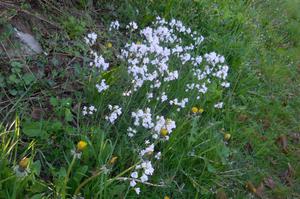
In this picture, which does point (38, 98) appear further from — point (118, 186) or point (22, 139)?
point (118, 186)

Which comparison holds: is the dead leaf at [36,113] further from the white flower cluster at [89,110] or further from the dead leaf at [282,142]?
the dead leaf at [282,142]

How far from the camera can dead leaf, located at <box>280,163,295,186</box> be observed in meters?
3.66

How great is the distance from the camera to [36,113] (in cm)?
288

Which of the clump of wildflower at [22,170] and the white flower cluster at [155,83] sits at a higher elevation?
the white flower cluster at [155,83]

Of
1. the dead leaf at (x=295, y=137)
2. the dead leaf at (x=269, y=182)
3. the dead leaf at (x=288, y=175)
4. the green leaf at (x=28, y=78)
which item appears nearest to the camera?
the green leaf at (x=28, y=78)

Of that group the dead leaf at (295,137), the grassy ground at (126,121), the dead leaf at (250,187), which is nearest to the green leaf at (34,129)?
the grassy ground at (126,121)

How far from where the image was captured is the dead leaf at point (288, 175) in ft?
12.0

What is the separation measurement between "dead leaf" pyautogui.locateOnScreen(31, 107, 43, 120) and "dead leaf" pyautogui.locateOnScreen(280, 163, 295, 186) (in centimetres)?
204

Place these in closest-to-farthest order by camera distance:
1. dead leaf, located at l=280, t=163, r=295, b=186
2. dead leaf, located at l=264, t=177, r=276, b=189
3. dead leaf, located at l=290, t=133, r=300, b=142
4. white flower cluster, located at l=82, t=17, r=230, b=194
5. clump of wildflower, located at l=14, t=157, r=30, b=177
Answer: clump of wildflower, located at l=14, t=157, r=30, b=177 → white flower cluster, located at l=82, t=17, r=230, b=194 → dead leaf, located at l=264, t=177, r=276, b=189 → dead leaf, located at l=280, t=163, r=295, b=186 → dead leaf, located at l=290, t=133, r=300, b=142

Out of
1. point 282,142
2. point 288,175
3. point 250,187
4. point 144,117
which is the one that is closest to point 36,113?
point 144,117

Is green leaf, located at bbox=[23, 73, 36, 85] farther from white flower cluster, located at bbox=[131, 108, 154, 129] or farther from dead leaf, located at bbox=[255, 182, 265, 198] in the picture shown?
dead leaf, located at bbox=[255, 182, 265, 198]

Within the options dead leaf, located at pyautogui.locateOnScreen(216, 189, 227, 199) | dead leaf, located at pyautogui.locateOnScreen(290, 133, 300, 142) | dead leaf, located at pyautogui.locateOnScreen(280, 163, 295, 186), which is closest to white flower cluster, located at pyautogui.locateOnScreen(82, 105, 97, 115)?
dead leaf, located at pyautogui.locateOnScreen(216, 189, 227, 199)

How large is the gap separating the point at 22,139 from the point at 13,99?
13.0 inches

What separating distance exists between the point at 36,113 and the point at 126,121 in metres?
0.59
